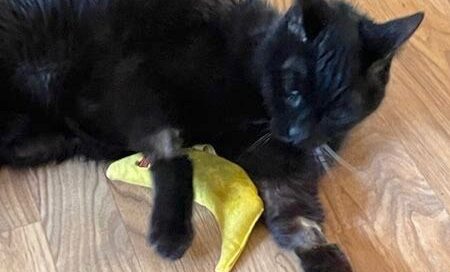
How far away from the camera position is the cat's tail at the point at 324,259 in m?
1.33

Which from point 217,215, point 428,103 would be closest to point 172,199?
point 217,215

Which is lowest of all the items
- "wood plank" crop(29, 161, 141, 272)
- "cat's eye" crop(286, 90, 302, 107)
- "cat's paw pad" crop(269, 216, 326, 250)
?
"wood plank" crop(29, 161, 141, 272)

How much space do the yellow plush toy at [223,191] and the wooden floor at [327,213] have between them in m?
0.03

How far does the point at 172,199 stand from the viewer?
1335 millimetres

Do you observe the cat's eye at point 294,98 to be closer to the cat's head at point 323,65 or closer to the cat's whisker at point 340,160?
the cat's head at point 323,65

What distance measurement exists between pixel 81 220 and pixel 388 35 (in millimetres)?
576

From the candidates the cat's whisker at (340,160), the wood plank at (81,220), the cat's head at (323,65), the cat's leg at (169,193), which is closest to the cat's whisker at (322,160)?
the cat's whisker at (340,160)

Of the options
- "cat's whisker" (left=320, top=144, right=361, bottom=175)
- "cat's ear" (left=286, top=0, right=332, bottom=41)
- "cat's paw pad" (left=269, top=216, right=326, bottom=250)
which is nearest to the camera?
"cat's ear" (left=286, top=0, right=332, bottom=41)

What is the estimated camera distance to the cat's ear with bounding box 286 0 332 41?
4.14ft

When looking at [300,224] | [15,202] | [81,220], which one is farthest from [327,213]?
[15,202]

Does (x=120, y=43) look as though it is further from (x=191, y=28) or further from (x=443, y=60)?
(x=443, y=60)

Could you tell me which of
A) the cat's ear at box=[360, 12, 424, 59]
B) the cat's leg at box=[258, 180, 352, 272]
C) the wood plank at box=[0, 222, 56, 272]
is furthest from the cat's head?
the wood plank at box=[0, 222, 56, 272]

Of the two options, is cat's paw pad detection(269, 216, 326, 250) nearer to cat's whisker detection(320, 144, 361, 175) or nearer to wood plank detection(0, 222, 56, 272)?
cat's whisker detection(320, 144, 361, 175)

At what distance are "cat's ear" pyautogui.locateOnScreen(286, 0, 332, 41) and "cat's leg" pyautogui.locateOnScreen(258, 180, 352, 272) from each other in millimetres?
278
